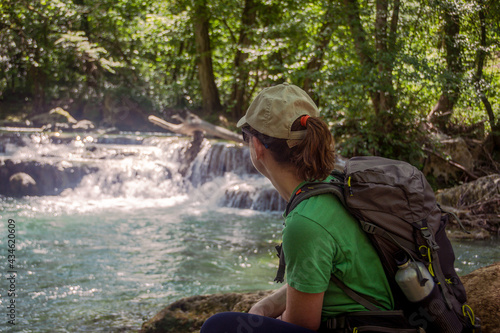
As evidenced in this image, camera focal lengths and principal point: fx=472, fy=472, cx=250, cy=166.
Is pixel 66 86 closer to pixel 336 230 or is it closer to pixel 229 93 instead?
pixel 229 93

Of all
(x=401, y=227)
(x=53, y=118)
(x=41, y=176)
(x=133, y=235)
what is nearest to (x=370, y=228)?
(x=401, y=227)

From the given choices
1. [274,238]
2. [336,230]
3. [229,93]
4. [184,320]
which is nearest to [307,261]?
[336,230]

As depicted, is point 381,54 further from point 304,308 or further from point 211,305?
point 304,308

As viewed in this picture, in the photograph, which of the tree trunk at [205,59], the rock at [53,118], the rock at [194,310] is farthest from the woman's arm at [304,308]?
the rock at [53,118]

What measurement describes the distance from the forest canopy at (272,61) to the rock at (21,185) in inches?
250

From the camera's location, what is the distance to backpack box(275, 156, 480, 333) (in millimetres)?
1503

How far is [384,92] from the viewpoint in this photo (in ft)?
31.0

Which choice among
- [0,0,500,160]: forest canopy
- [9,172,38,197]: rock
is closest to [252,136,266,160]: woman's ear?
[0,0,500,160]: forest canopy

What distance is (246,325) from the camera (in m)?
Answer: 1.57

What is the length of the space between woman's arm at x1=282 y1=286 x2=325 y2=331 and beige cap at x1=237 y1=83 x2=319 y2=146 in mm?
516

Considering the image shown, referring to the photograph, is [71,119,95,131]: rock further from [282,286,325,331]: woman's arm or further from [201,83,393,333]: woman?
[282,286,325,331]: woman's arm

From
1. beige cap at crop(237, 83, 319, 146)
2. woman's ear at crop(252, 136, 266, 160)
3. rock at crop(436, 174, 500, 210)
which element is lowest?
rock at crop(436, 174, 500, 210)

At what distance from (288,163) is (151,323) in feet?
7.05

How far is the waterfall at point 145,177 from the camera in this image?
1077 centimetres
